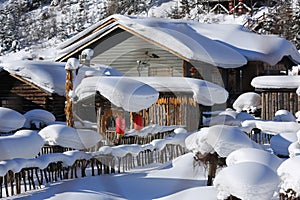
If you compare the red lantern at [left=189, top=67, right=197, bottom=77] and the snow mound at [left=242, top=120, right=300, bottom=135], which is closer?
the snow mound at [left=242, top=120, right=300, bottom=135]

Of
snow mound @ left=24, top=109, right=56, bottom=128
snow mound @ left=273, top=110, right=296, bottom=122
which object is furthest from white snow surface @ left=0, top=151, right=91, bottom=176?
snow mound @ left=273, top=110, right=296, bottom=122

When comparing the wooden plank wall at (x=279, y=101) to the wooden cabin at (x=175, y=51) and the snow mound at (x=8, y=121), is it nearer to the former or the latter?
the wooden cabin at (x=175, y=51)

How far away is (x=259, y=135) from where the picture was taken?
14.5m

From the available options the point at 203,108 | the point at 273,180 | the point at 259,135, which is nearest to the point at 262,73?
the point at 203,108

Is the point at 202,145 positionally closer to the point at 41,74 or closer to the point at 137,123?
the point at 137,123

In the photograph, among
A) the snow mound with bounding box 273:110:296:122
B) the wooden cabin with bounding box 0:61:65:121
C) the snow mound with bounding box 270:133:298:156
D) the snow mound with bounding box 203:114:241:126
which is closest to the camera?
the snow mound with bounding box 270:133:298:156

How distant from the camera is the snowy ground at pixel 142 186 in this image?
8.93 m

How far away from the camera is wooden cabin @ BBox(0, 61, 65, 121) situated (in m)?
21.0

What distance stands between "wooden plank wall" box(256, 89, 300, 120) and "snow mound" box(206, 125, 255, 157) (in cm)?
793

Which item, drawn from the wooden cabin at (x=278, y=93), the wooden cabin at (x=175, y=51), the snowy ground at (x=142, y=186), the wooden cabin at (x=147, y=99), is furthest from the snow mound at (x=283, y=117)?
the wooden cabin at (x=175, y=51)

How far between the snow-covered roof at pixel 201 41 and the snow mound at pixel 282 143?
35.4 ft

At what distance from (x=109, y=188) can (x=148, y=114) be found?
7.21 metres

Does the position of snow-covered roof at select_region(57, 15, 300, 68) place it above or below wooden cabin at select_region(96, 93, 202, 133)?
above

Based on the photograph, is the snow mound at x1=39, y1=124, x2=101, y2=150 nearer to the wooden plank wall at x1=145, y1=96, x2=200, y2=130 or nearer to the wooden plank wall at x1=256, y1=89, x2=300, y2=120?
the wooden plank wall at x1=145, y1=96, x2=200, y2=130
